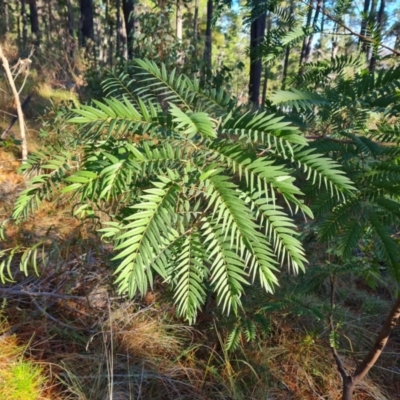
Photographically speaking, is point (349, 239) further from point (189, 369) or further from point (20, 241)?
point (20, 241)

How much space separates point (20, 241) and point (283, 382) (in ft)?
5.64

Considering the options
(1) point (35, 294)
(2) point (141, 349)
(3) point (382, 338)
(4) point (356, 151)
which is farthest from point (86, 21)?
(3) point (382, 338)

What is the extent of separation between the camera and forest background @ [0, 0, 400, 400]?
24.9 inches

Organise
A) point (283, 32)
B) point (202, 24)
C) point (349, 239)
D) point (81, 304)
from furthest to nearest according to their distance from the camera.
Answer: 1. point (202, 24)
2. point (81, 304)
3. point (283, 32)
4. point (349, 239)

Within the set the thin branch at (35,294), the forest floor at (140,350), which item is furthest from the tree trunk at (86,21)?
the thin branch at (35,294)

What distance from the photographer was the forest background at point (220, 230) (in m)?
0.63

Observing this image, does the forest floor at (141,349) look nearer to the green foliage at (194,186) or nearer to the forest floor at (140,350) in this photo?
the forest floor at (140,350)

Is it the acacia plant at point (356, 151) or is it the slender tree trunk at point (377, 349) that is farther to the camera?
the slender tree trunk at point (377, 349)

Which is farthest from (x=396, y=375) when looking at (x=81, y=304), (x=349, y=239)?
(x=81, y=304)

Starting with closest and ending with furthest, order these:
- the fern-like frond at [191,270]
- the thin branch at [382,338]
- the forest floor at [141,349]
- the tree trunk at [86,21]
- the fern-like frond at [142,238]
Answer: the fern-like frond at [142,238] < the fern-like frond at [191,270] < the thin branch at [382,338] < the forest floor at [141,349] < the tree trunk at [86,21]

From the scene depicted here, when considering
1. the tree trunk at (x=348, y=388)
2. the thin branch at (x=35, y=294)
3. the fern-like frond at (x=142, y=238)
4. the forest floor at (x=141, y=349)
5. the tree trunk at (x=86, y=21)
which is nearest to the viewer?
the fern-like frond at (x=142, y=238)

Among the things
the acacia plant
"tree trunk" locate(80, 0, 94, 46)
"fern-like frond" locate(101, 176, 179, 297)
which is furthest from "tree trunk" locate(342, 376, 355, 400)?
"tree trunk" locate(80, 0, 94, 46)

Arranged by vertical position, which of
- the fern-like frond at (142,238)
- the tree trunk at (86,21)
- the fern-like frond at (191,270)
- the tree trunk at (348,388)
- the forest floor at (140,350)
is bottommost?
the forest floor at (140,350)

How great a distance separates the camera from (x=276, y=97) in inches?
34.8
